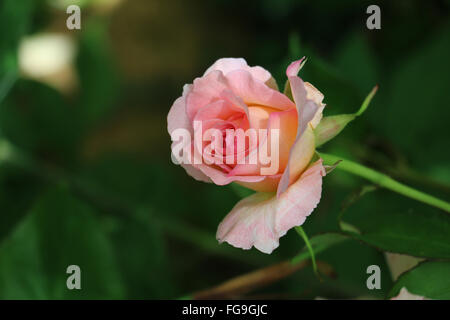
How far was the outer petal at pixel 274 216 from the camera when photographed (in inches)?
10.4

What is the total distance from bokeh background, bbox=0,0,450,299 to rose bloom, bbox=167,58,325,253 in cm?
8

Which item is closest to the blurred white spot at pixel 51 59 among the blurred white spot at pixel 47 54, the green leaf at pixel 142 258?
the blurred white spot at pixel 47 54

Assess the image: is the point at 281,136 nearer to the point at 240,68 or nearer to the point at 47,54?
the point at 240,68

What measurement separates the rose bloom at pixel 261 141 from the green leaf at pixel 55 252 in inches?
8.0

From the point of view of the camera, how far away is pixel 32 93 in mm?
792

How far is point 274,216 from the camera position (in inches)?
10.6

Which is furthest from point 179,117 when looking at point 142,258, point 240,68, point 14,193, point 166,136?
point 166,136

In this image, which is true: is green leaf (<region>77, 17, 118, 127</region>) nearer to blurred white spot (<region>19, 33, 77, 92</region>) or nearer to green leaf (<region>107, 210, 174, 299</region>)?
green leaf (<region>107, 210, 174, 299</region>)

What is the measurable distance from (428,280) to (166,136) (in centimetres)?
88

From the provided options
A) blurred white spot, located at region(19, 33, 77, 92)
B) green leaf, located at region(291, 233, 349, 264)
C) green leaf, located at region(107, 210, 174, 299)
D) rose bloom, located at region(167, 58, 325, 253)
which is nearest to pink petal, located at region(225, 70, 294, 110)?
rose bloom, located at region(167, 58, 325, 253)

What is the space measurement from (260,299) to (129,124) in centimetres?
89

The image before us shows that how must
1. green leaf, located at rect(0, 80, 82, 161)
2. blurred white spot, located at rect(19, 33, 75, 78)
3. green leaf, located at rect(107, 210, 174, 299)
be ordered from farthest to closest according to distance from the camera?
blurred white spot, located at rect(19, 33, 75, 78), green leaf, located at rect(0, 80, 82, 161), green leaf, located at rect(107, 210, 174, 299)

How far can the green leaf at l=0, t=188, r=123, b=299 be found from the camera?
0.46 m

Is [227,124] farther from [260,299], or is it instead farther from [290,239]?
[290,239]
